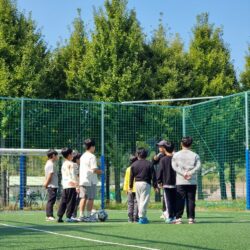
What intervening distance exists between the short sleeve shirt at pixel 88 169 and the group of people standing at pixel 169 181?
76 cm

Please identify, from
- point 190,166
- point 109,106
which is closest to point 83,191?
point 190,166

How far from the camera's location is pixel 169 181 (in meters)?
13.5

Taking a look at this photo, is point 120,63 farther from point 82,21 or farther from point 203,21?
point 203,21

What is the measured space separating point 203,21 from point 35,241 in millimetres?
23586

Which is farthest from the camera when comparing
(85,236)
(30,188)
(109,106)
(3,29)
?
(3,29)

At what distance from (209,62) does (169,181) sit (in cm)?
1680

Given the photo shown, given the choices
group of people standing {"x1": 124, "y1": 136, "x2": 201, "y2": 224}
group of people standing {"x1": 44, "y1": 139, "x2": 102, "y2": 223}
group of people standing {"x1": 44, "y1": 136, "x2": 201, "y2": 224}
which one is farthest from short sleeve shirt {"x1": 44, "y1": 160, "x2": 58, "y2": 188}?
group of people standing {"x1": 124, "y1": 136, "x2": 201, "y2": 224}

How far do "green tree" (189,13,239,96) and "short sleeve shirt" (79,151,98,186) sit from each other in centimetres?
1498

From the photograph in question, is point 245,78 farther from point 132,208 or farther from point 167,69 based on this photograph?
point 132,208

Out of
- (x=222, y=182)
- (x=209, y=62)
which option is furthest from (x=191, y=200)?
(x=209, y=62)

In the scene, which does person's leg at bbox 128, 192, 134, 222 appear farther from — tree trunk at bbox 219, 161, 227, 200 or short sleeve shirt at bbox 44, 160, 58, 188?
tree trunk at bbox 219, 161, 227, 200

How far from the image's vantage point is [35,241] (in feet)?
30.7

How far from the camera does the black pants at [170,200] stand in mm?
13320

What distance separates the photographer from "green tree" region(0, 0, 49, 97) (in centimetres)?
2497
